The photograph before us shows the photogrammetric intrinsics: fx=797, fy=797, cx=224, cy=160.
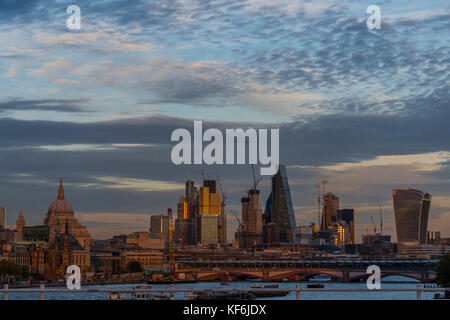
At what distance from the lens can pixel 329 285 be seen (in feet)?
655
